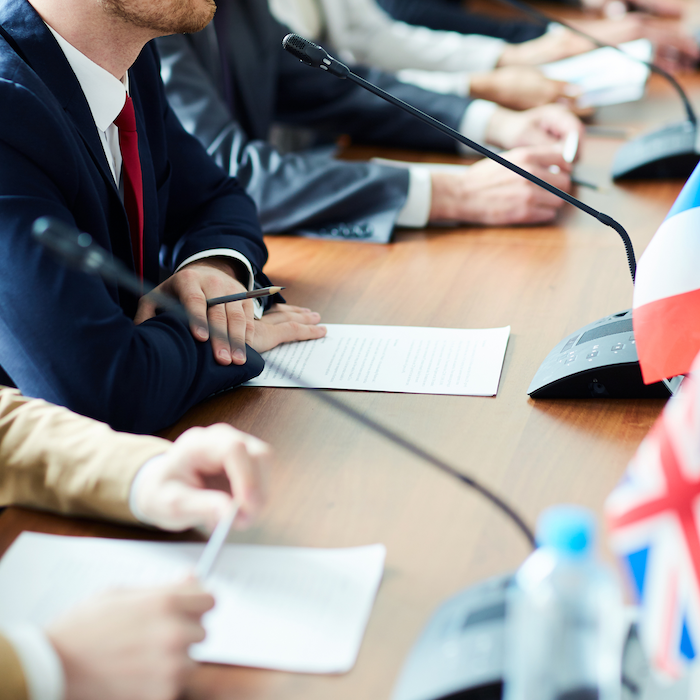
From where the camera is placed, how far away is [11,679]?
517 millimetres

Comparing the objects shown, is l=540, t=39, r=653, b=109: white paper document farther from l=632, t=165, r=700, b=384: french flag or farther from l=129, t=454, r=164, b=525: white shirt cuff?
l=129, t=454, r=164, b=525: white shirt cuff

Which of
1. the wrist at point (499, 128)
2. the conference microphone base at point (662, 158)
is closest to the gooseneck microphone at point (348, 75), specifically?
the conference microphone base at point (662, 158)

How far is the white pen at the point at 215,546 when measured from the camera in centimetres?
59

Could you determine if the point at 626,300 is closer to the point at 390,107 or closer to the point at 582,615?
the point at 582,615

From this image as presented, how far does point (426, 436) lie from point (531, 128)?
1036mm

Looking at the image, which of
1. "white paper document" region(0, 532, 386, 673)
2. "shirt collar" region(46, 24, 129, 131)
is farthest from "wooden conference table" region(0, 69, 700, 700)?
"shirt collar" region(46, 24, 129, 131)

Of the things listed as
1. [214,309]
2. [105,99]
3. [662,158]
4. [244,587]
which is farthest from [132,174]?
[662,158]

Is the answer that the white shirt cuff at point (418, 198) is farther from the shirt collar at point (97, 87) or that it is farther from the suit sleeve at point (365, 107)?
the shirt collar at point (97, 87)

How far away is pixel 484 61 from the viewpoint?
2141mm

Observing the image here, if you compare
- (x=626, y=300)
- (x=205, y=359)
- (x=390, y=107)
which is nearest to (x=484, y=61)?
(x=390, y=107)

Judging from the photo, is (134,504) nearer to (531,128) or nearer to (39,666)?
(39,666)

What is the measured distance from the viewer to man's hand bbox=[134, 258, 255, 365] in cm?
92

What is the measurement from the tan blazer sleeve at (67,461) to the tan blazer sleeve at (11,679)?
18 centimetres

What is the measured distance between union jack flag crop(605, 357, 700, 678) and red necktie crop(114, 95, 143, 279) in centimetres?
74
